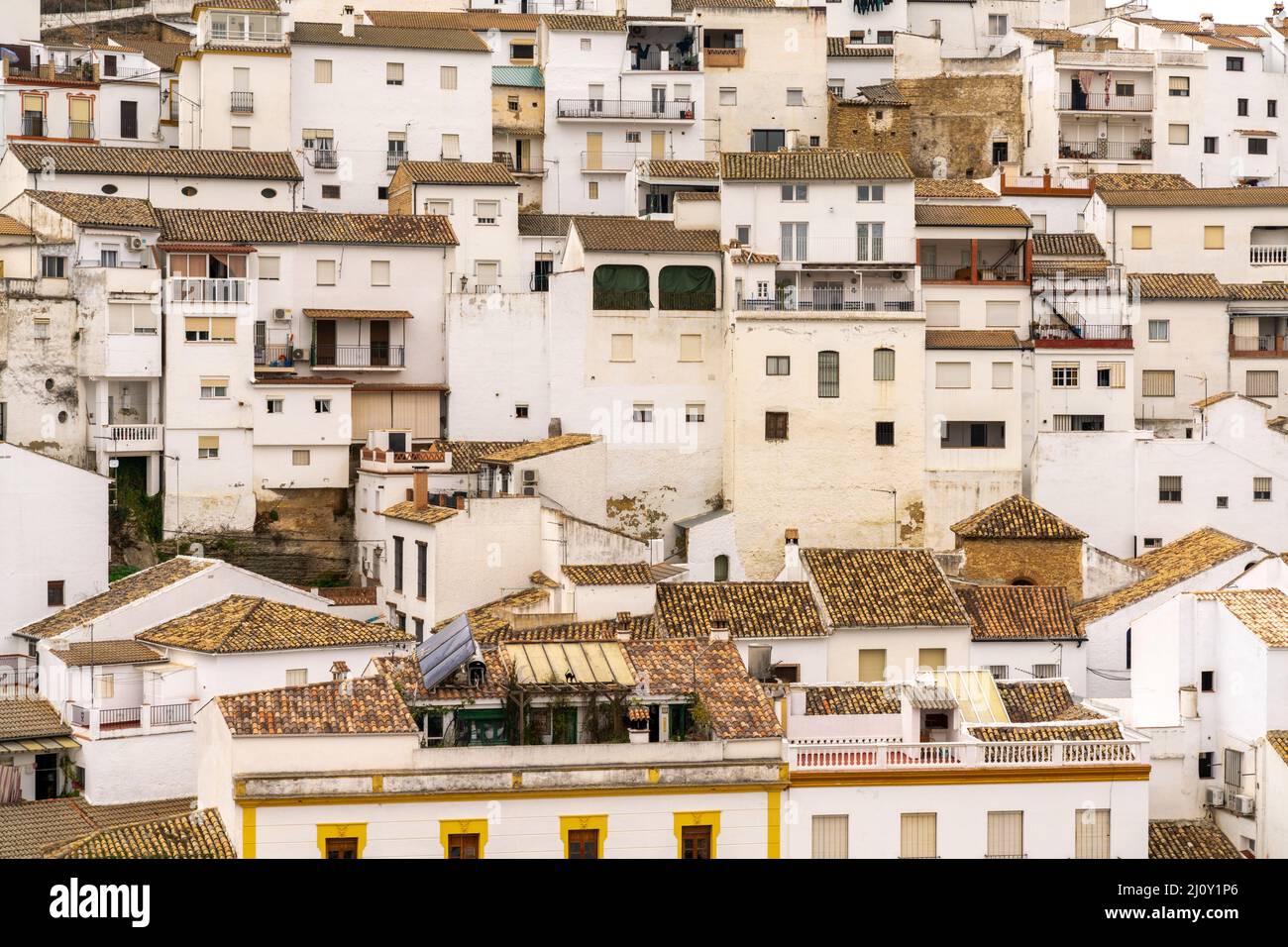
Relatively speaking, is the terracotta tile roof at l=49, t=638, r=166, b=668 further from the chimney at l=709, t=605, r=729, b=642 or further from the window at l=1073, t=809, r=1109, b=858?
the window at l=1073, t=809, r=1109, b=858

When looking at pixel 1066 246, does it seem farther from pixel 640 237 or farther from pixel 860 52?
pixel 860 52

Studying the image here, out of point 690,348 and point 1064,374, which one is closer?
point 690,348

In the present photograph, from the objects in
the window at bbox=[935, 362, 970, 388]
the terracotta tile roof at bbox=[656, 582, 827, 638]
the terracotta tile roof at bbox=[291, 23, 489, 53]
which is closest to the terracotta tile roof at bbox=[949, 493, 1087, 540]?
the window at bbox=[935, 362, 970, 388]

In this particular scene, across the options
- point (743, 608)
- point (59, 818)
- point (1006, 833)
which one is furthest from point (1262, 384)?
point (59, 818)

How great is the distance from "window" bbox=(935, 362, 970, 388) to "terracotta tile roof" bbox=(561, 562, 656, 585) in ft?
39.3

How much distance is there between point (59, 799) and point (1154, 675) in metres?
19.8

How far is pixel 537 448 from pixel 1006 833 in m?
20.8

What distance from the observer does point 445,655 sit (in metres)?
34.2

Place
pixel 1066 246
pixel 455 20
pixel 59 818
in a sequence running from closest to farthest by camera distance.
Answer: pixel 59 818, pixel 1066 246, pixel 455 20

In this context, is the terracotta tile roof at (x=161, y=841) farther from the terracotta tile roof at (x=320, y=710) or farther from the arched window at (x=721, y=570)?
the arched window at (x=721, y=570)

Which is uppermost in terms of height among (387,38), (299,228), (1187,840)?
(387,38)

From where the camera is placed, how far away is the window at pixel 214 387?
51531mm
